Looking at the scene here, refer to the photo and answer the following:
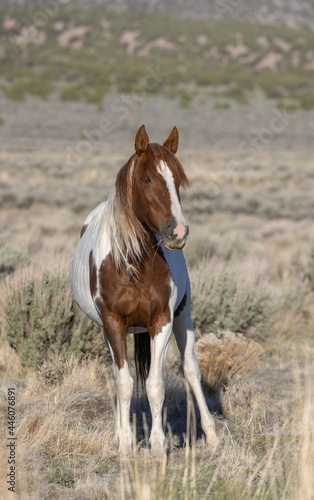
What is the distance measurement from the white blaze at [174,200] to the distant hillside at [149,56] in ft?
170

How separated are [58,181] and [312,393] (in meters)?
20.0

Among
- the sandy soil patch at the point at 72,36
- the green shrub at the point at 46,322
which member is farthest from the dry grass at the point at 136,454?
the sandy soil patch at the point at 72,36

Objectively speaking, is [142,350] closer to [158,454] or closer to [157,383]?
[157,383]

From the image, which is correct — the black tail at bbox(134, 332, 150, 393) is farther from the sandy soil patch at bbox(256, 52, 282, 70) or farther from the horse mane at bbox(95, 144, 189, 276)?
the sandy soil patch at bbox(256, 52, 282, 70)

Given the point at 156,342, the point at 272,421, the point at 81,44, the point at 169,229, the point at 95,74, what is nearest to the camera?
the point at 169,229

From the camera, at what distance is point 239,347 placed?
20.0ft

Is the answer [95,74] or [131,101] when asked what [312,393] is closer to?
[131,101]

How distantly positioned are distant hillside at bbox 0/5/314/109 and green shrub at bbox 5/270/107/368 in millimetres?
49465

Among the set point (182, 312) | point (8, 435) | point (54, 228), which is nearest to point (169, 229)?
point (182, 312)

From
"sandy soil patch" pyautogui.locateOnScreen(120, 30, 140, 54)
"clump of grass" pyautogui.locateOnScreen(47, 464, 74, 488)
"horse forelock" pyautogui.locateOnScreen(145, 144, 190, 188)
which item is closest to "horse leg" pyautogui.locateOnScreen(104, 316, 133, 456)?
"clump of grass" pyautogui.locateOnScreen(47, 464, 74, 488)

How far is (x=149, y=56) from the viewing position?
251ft

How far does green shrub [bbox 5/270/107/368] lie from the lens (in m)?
6.07

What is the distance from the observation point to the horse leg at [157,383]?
13.0 feet

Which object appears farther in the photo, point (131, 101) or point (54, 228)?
point (131, 101)
